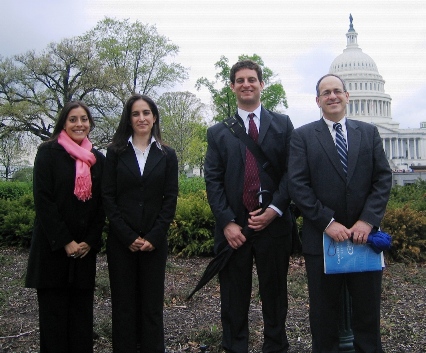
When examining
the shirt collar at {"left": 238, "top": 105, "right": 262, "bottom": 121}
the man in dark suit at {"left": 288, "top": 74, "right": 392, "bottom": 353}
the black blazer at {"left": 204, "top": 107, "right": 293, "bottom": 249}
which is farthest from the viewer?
the shirt collar at {"left": 238, "top": 105, "right": 262, "bottom": 121}

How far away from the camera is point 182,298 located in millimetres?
6527

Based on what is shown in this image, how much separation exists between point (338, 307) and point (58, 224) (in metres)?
2.33

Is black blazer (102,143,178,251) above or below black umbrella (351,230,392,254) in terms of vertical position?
above

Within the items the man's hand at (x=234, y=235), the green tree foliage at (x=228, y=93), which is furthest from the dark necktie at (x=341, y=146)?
the green tree foliage at (x=228, y=93)

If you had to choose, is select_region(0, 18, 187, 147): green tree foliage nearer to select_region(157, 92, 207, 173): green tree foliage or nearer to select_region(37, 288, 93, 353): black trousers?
select_region(157, 92, 207, 173): green tree foliage

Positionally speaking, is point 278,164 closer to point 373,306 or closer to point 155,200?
point 155,200

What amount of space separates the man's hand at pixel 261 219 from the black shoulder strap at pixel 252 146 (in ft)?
1.04

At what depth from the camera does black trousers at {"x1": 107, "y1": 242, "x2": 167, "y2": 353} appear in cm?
418

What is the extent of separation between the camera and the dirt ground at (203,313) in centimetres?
487

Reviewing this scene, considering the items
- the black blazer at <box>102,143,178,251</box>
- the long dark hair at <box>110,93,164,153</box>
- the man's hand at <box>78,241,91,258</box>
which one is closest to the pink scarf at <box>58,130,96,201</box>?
the black blazer at <box>102,143,178,251</box>

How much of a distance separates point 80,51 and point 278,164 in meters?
32.7

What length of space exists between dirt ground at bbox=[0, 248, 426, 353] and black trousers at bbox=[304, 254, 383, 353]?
80 cm

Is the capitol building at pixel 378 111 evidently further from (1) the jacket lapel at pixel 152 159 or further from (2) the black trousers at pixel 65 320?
(2) the black trousers at pixel 65 320

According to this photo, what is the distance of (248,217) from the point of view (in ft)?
13.8
